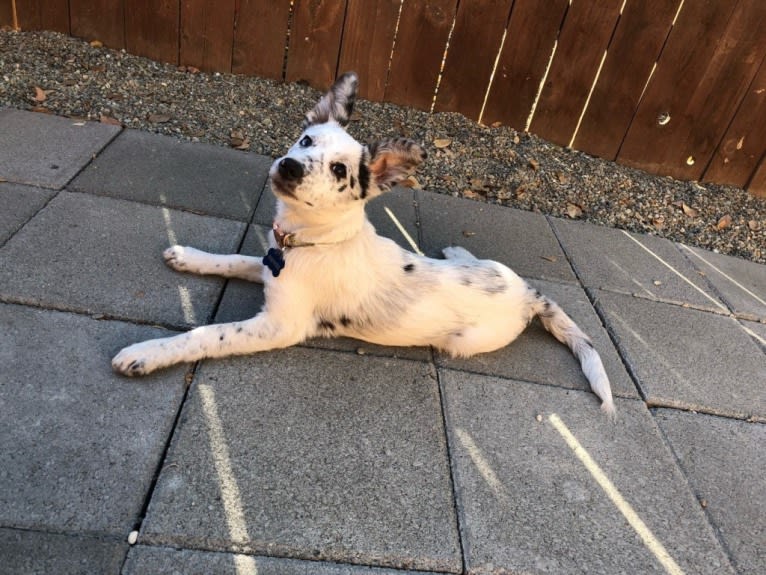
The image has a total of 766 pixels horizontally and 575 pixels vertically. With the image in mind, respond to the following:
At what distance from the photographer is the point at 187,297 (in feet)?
11.1

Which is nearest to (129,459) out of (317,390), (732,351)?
(317,390)

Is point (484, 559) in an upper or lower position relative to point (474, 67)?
lower

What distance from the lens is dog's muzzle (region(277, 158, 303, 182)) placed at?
2709mm

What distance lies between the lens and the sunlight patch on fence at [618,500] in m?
2.53

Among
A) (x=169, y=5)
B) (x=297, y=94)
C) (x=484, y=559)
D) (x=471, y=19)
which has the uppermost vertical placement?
(x=471, y=19)

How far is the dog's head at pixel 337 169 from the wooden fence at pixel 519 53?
131 inches

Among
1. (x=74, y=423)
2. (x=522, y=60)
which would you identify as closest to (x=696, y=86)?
(x=522, y=60)

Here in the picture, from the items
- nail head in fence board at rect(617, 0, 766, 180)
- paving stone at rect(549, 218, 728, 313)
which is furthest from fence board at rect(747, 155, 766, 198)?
paving stone at rect(549, 218, 728, 313)

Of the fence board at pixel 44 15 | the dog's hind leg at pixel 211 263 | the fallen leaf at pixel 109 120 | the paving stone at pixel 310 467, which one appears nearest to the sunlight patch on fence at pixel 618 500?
the paving stone at pixel 310 467

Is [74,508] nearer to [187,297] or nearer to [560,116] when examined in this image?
[187,297]

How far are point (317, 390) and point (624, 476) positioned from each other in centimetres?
170

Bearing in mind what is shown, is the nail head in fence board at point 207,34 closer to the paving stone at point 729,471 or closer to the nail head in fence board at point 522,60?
the nail head in fence board at point 522,60

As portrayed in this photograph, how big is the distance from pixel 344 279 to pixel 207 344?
821 millimetres

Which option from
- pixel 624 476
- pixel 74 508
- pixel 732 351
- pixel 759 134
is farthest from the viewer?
pixel 759 134
